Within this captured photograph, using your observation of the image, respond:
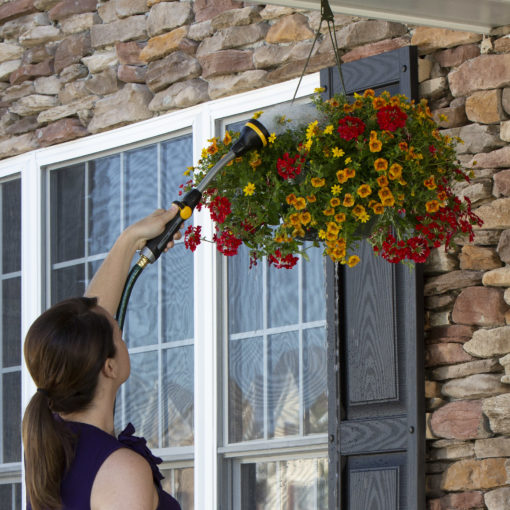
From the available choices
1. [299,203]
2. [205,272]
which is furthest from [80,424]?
[205,272]

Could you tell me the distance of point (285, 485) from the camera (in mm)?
3973

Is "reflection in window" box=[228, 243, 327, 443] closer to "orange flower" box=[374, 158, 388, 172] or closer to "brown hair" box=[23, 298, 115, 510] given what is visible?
"orange flower" box=[374, 158, 388, 172]

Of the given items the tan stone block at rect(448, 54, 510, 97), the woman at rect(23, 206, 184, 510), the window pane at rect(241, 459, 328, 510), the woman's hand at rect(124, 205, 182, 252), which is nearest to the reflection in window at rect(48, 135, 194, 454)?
the window pane at rect(241, 459, 328, 510)

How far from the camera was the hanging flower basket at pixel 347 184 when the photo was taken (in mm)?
2609

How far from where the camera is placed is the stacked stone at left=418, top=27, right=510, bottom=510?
135 inches

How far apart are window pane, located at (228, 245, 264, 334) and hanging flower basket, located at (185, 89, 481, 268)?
1.38 m

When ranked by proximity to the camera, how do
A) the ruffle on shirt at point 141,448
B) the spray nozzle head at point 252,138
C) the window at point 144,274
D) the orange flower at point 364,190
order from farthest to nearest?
1. the window at point 144,274
2. the orange flower at point 364,190
3. the spray nozzle head at point 252,138
4. the ruffle on shirt at point 141,448

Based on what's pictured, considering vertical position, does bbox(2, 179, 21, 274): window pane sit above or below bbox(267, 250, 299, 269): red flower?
above

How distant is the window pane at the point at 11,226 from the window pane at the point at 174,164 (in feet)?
2.86

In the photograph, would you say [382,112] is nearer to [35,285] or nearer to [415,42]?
[415,42]

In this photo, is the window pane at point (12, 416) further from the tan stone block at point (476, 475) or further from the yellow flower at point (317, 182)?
the yellow flower at point (317, 182)

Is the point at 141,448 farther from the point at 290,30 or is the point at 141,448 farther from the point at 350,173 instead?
the point at 290,30

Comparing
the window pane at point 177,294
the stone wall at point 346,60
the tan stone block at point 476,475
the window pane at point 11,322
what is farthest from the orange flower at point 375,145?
the window pane at point 11,322

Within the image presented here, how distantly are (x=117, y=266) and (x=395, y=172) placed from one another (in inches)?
26.8
